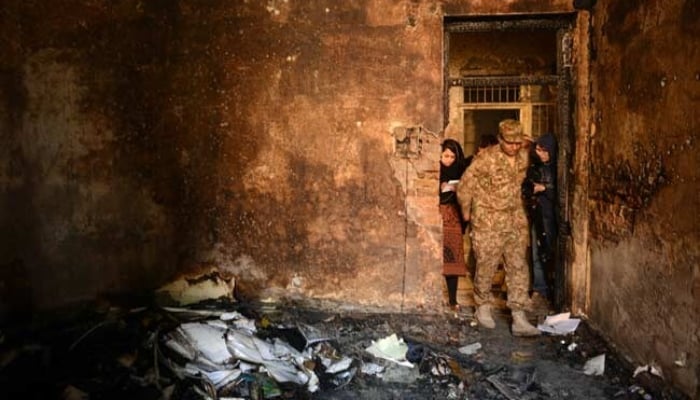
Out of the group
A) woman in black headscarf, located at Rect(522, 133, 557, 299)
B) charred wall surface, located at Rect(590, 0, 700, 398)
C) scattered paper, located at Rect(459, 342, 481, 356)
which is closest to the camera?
charred wall surface, located at Rect(590, 0, 700, 398)

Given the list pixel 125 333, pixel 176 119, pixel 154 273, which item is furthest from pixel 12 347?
pixel 176 119

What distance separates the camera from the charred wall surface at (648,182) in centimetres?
298

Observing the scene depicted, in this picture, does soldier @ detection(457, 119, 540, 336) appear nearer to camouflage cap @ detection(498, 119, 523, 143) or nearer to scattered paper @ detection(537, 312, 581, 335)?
camouflage cap @ detection(498, 119, 523, 143)

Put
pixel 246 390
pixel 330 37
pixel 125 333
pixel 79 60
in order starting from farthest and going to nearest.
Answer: pixel 330 37 → pixel 79 60 → pixel 125 333 → pixel 246 390

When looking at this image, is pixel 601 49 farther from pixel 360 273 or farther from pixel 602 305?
pixel 360 273

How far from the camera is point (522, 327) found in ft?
14.8

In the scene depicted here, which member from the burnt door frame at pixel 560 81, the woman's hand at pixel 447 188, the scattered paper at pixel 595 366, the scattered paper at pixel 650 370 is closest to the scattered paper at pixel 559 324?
the burnt door frame at pixel 560 81

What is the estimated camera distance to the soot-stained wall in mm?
4555

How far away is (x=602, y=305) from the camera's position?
4301 mm

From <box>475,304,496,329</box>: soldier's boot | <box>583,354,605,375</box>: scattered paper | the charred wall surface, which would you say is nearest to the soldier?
<box>475,304,496,329</box>: soldier's boot

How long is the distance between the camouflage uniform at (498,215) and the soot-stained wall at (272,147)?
37cm

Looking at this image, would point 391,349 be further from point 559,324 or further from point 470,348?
point 559,324

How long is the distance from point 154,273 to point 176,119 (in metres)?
1.43

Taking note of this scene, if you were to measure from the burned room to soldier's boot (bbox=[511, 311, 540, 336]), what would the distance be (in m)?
0.02
